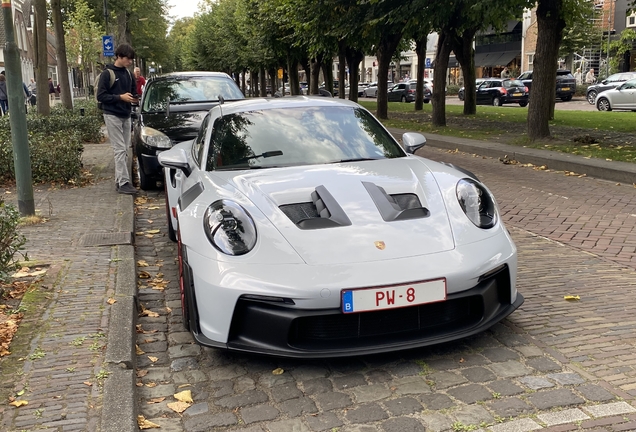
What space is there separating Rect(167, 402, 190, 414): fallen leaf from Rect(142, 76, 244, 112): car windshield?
7201 mm

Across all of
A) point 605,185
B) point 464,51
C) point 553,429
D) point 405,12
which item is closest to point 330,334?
point 553,429

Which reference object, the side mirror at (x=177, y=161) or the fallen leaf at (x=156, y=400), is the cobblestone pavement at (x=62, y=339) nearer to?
the fallen leaf at (x=156, y=400)

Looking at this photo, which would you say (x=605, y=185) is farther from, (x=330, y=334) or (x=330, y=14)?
(x=330, y=14)

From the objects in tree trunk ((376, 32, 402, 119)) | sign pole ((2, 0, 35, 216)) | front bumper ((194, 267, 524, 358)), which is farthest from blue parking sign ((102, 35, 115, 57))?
front bumper ((194, 267, 524, 358))

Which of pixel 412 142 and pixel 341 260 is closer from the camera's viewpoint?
pixel 341 260

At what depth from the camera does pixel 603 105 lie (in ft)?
89.7

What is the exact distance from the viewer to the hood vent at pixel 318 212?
3.57 meters

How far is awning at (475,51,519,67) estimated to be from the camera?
58.1 m

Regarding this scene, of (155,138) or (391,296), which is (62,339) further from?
(155,138)

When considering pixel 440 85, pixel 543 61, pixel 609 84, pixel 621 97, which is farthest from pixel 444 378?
pixel 609 84

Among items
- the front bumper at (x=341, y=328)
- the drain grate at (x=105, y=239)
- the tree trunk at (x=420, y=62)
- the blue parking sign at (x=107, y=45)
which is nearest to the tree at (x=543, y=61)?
the drain grate at (x=105, y=239)

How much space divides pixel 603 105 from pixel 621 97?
0.95 m

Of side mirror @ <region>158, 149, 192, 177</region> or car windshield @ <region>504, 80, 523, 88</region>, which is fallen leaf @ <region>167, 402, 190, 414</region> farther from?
car windshield @ <region>504, 80, 523, 88</region>

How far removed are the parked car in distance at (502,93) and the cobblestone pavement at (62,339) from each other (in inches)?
1148
